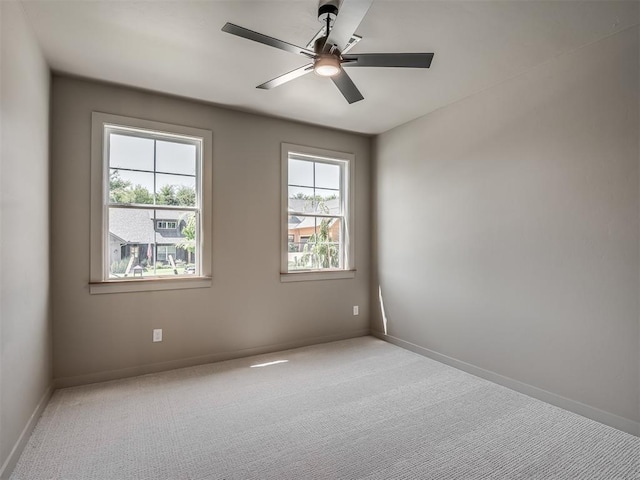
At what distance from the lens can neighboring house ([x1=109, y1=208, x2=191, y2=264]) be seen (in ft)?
10.7

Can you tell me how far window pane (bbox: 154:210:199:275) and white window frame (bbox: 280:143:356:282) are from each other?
0.98m

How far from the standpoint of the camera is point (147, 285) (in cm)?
329

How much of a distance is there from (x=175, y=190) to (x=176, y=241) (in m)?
0.52

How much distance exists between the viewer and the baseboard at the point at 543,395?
2342 millimetres

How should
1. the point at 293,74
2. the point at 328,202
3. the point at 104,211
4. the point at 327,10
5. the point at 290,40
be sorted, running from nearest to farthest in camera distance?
1. the point at 327,10
2. the point at 293,74
3. the point at 290,40
4. the point at 104,211
5. the point at 328,202

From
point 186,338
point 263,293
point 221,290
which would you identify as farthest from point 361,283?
point 186,338

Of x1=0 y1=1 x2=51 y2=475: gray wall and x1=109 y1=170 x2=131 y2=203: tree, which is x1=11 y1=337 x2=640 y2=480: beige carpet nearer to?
x1=0 y1=1 x2=51 y2=475: gray wall

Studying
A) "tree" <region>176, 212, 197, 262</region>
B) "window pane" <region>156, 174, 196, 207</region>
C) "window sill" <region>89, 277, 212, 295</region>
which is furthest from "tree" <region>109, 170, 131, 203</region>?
"window sill" <region>89, 277, 212, 295</region>

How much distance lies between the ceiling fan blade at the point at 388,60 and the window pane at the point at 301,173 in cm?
209

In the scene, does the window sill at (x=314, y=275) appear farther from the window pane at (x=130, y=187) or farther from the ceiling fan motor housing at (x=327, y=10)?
the ceiling fan motor housing at (x=327, y=10)

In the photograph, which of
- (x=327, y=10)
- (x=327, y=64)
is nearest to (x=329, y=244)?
(x=327, y=64)

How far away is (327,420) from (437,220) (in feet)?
7.57

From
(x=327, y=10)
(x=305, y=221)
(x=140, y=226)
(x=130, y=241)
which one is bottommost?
(x=130, y=241)

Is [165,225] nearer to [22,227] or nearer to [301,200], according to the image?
[22,227]
